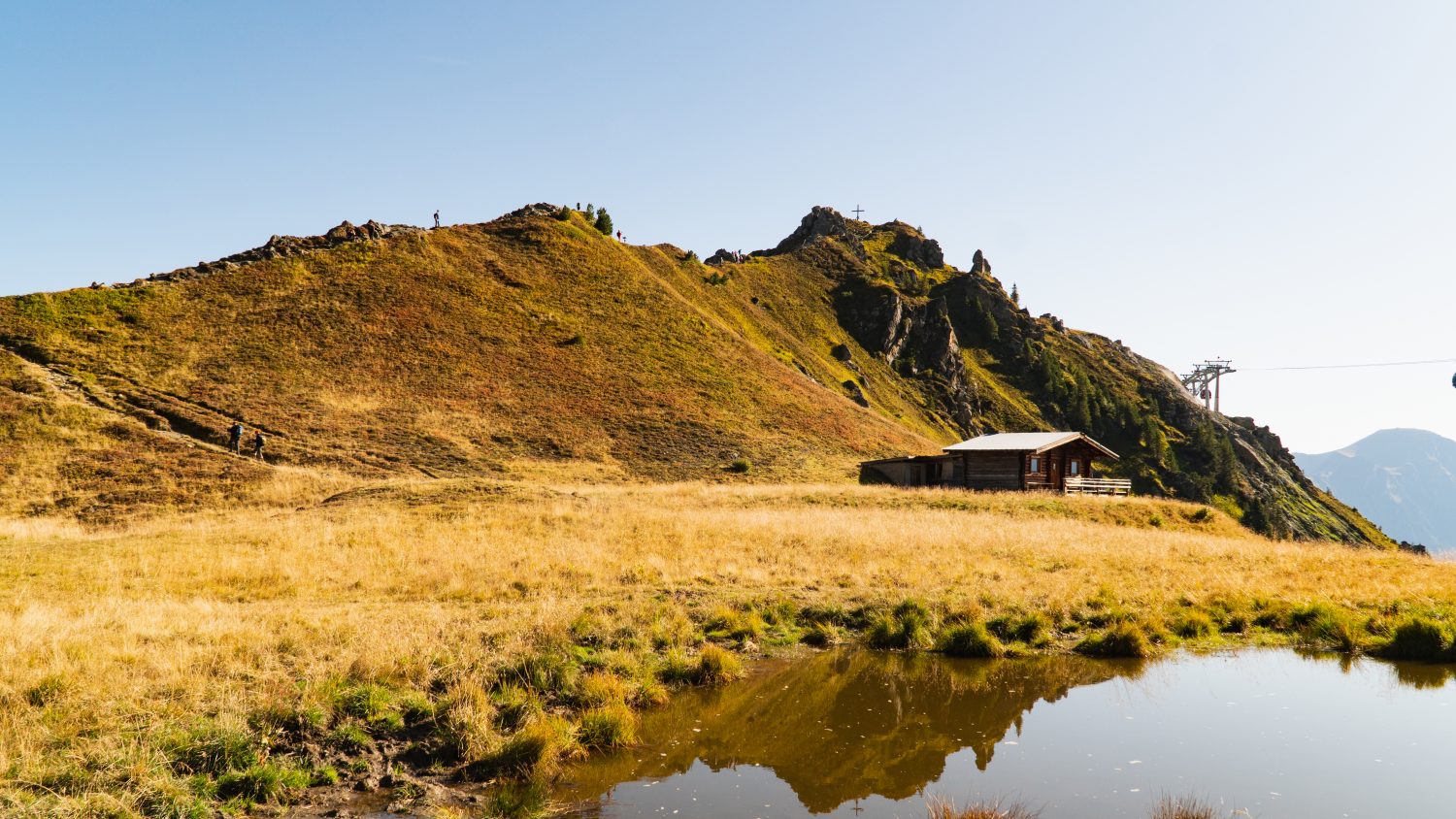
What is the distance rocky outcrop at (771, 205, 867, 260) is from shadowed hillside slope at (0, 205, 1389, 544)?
29.1 meters

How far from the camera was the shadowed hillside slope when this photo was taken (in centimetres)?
4894

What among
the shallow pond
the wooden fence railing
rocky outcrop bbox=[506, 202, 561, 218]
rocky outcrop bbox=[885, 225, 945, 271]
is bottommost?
the shallow pond

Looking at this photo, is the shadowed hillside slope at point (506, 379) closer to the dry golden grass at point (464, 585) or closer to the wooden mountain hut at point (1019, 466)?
the wooden mountain hut at point (1019, 466)

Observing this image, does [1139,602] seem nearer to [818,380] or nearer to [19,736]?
[19,736]

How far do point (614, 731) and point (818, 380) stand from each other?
300ft

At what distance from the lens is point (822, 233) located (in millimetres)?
172125

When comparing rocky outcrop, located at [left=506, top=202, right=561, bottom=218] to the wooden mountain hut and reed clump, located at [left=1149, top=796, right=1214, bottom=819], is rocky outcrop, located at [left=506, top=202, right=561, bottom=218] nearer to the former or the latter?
the wooden mountain hut

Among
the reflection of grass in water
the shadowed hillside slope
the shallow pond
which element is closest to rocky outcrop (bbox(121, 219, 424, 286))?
the shadowed hillside slope

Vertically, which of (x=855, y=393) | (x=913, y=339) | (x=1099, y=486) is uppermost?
(x=913, y=339)

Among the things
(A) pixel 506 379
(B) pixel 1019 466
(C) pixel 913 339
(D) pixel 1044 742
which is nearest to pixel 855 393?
(C) pixel 913 339

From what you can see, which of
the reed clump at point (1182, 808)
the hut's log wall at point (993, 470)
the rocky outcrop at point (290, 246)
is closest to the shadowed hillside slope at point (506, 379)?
the rocky outcrop at point (290, 246)

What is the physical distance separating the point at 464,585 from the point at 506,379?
171 ft

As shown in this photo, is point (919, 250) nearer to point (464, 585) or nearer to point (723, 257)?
point (723, 257)

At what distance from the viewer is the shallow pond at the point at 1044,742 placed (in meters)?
9.80
